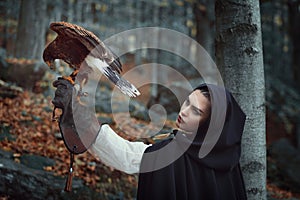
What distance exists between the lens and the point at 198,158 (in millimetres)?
2494

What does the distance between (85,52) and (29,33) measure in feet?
21.3

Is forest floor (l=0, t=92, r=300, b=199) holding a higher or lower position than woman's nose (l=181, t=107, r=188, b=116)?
lower

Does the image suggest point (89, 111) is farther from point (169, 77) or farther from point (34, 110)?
point (169, 77)

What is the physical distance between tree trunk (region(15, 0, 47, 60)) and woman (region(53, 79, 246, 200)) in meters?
6.41

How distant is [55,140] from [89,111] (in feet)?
10.4

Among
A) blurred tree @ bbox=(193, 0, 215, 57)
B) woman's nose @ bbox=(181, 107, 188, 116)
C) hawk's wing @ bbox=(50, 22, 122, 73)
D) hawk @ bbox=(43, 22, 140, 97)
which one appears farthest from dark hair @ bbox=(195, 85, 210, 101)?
blurred tree @ bbox=(193, 0, 215, 57)

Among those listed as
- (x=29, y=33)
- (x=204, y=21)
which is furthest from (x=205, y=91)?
(x=204, y=21)

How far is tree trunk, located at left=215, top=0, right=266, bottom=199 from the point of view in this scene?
3.27m

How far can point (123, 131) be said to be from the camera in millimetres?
6664

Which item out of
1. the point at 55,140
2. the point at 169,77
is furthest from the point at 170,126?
the point at 169,77

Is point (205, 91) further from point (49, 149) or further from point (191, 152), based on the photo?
point (49, 149)

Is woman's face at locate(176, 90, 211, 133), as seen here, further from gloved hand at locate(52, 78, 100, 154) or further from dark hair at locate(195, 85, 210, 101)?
gloved hand at locate(52, 78, 100, 154)

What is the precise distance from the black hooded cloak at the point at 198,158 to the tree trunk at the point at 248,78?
2.44ft

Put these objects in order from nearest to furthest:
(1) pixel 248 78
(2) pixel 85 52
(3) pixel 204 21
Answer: (2) pixel 85 52, (1) pixel 248 78, (3) pixel 204 21
